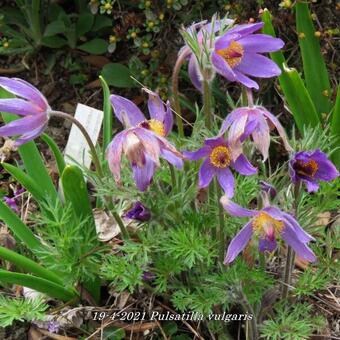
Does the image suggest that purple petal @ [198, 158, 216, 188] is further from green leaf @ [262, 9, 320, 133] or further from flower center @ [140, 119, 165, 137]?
green leaf @ [262, 9, 320, 133]

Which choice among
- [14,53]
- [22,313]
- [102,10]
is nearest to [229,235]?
[22,313]

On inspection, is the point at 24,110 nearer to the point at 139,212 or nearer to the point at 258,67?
the point at 139,212

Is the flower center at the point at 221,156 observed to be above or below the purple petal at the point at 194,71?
below

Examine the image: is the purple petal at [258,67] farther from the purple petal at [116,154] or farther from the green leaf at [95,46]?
the green leaf at [95,46]

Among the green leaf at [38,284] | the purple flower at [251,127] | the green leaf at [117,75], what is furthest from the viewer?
the green leaf at [117,75]

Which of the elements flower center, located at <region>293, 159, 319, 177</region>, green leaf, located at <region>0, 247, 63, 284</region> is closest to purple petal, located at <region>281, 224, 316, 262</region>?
flower center, located at <region>293, 159, 319, 177</region>

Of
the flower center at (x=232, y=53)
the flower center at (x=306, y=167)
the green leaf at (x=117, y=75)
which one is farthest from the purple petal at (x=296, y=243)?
the green leaf at (x=117, y=75)
